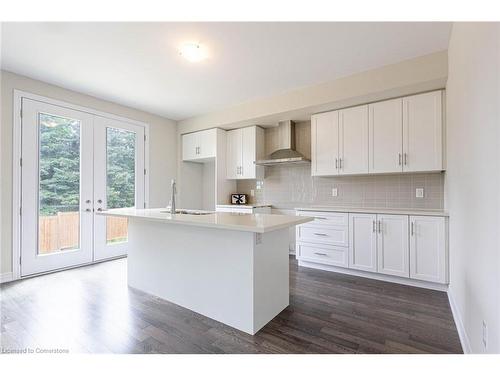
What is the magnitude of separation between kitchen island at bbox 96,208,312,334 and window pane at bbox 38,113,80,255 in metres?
1.34

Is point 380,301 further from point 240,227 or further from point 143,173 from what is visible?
point 143,173

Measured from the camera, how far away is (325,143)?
3.57m

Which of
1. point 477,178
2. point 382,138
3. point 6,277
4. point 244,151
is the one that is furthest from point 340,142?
→ point 6,277

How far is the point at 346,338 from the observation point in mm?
1813

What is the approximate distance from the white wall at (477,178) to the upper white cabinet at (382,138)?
0.74 m

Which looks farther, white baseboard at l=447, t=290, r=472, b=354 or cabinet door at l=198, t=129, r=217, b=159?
cabinet door at l=198, t=129, r=217, b=159

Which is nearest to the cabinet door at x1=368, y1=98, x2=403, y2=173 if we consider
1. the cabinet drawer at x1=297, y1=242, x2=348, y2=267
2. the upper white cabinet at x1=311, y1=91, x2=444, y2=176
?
the upper white cabinet at x1=311, y1=91, x2=444, y2=176

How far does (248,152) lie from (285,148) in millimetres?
663

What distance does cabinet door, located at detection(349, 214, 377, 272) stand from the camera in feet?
10.1

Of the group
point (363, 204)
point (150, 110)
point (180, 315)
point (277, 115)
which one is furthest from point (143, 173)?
point (363, 204)

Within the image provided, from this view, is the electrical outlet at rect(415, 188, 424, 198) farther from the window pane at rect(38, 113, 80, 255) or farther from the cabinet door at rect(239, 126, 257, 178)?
the window pane at rect(38, 113, 80, 255)

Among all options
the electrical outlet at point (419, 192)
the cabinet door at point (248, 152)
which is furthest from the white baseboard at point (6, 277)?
the electrical outlet at point (419, 192)
